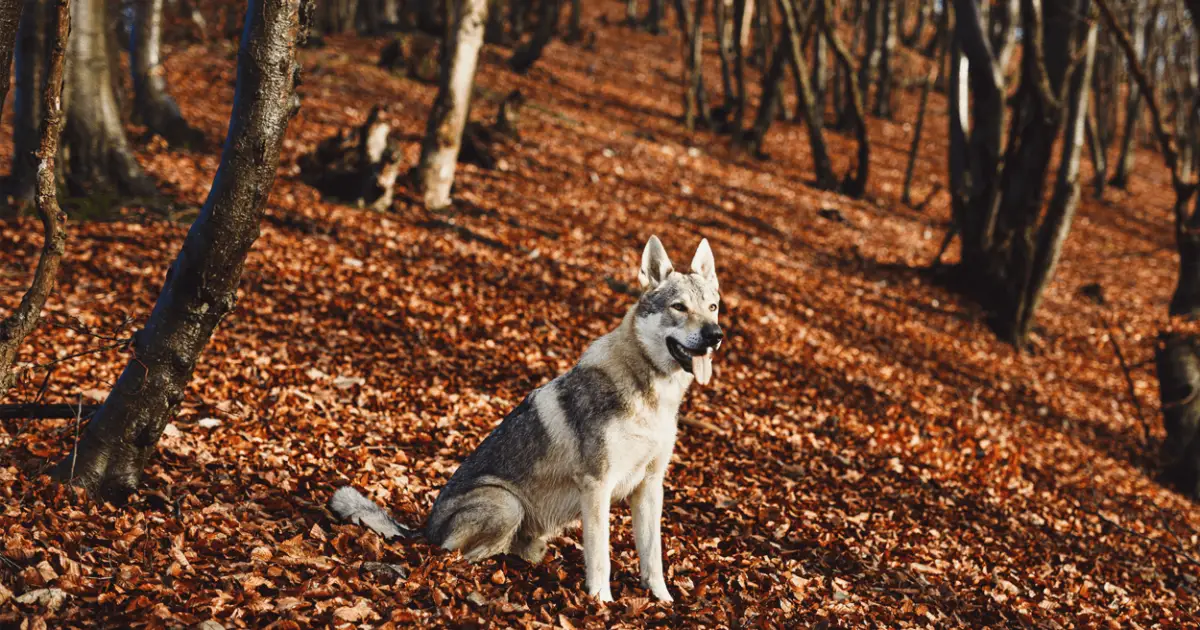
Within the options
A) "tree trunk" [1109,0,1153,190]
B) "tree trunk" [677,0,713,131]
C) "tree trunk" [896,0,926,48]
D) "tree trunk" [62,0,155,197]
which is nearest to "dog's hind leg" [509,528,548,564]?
"tree trunk" [62,0,155,197]

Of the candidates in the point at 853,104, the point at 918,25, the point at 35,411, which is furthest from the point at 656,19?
the point at 35,411

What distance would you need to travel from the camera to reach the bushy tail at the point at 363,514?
5.14 meters

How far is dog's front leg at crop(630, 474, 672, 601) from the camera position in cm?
513

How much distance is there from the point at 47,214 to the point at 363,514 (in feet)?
8.41

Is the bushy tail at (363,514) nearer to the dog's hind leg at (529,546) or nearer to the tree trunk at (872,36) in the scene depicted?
the dog's hind leg at (529,546)

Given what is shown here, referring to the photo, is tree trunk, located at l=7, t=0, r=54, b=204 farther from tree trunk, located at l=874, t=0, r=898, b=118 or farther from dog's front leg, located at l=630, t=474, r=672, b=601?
tree trunk, located at l=874, t=0, r=898, b=118

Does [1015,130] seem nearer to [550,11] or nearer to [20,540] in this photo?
[20,540]

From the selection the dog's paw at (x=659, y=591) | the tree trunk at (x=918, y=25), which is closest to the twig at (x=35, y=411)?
the dog's paw at (x=659, y=591)

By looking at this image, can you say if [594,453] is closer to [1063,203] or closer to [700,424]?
[700,424]

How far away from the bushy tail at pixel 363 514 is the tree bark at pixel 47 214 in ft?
6.63

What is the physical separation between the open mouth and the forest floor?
1478 millimetres

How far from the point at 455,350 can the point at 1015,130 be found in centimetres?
1218

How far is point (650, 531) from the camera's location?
516 cm

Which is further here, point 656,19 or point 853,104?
point 656,19
